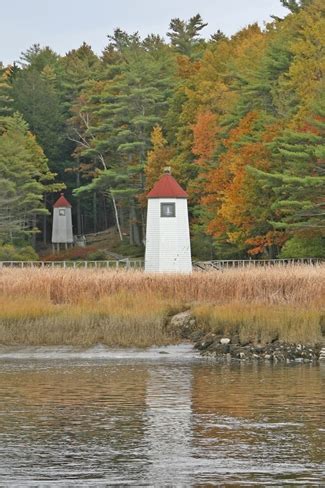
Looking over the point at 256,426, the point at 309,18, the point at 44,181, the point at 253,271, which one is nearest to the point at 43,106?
the point at 44,181

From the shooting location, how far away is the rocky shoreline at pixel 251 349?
3409cm

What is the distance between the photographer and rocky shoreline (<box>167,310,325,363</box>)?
112 ft

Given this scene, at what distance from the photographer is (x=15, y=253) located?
84.2m

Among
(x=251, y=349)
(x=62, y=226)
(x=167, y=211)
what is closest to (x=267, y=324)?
(x=251, y=349)

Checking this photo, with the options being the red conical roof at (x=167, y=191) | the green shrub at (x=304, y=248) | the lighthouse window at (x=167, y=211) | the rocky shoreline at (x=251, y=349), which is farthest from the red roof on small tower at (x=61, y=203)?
the rocky shoreline at (x=251, y=349)

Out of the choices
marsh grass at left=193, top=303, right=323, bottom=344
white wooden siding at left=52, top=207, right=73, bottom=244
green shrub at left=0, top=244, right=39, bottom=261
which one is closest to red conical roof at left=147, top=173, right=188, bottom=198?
green shrub at left=0, top=244, right=39, bottom=261

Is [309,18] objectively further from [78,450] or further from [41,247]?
[78,450]

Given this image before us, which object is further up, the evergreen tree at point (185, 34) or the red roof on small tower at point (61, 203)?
the evergreen tree at point (185, 34)

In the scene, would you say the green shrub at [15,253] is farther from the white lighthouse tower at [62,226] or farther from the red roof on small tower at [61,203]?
the red roof on small tower at [61,203]

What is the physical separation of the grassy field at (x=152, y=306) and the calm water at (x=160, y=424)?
2384mm

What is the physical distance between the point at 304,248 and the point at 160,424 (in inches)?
1555

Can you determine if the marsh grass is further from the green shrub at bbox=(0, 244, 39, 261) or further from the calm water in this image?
the green shrub at bbox=(0, 244, 39, 261)

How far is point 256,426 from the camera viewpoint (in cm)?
2270

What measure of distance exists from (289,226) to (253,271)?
57.6ft
